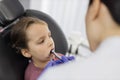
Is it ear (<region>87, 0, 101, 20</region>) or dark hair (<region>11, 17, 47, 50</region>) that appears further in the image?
dark hair (<region>11, 17, 47, 50</region>)

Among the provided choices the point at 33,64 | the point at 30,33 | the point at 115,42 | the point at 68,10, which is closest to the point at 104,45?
the point at 115,42

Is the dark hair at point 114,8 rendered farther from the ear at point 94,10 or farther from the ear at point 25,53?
the ear at point 25,53

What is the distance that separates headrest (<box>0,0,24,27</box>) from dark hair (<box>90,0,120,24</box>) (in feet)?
2.94

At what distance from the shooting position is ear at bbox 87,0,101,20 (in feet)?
1.84

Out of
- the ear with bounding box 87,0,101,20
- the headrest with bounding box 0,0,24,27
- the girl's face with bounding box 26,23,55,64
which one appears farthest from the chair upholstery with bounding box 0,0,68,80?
the ear with bounding box 87,0,101,20

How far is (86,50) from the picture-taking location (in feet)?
5.22

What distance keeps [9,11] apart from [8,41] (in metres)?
0.19

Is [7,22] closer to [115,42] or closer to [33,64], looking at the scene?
[33,64]

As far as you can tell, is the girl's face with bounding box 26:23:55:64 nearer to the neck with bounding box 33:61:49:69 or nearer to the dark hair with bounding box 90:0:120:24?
the neck with bounding box 33:61:49:69

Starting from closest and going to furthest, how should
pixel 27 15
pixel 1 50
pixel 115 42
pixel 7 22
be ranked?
pixel 115 42 < pixel 1 50 < pixel 7 22 < pixel 27 15

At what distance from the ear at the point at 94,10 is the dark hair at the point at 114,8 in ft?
0.07

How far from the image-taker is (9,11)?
1.38 meters

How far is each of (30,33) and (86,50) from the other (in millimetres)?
480

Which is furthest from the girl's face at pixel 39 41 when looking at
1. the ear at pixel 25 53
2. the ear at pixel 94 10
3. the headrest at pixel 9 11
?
the ear at pixel 94 10
